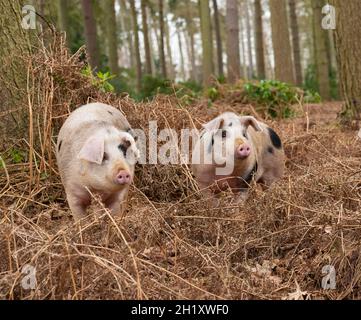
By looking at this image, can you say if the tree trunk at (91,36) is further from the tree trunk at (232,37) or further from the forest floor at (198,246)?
the forest floor at (198,246)

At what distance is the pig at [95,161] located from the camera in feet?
15.2

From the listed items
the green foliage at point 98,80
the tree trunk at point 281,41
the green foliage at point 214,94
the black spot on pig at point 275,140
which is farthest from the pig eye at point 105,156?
the tree trunk at point 281,41

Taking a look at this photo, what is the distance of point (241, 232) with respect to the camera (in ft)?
14.7

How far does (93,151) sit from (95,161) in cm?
9

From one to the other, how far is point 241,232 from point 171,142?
2.19 meters

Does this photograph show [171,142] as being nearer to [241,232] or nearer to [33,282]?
[241,232]

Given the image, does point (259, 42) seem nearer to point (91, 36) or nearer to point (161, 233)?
point (91, 36)

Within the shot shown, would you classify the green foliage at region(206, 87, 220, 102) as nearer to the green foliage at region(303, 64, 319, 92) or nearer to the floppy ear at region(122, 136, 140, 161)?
the floppy ear at region(122, 136, 140, 161)

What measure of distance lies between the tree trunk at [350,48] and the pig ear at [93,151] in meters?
5.23

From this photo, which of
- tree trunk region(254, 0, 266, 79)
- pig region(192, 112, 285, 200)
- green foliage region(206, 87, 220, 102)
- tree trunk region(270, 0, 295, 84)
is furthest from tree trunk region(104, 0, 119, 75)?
pig region(192, 112, 285, 200)

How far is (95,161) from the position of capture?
15.0 feet

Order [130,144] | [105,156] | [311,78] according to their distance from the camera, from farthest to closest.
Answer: [311,78]
[130,144]
[105,156]

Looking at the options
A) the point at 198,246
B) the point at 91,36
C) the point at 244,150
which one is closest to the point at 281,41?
the point at 91,36
